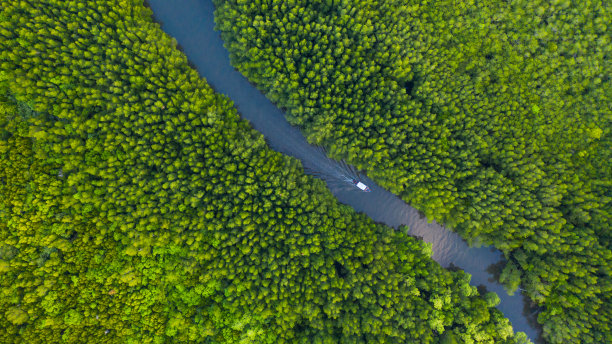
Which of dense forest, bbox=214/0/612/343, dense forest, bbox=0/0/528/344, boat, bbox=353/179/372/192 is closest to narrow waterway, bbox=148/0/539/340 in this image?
boat, bbox=353/179/372/192

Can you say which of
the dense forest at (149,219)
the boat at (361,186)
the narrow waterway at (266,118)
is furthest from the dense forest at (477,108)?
the dense forest at (149,219)

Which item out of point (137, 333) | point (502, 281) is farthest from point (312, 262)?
point (502, 281)

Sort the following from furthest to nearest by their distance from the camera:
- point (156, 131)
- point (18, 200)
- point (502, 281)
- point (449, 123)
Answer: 1. point (502, 281)
2. point (449, 123)
3. point (156, 131)
4. point (18, 200)

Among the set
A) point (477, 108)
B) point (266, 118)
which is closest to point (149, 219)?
point (266, 118)

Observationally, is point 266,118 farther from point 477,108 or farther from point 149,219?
point 477,108

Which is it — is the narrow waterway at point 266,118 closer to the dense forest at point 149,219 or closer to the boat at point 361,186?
the boat at point 361,186

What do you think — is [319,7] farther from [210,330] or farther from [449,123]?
[210,330]
